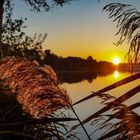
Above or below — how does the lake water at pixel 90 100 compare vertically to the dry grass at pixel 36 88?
below

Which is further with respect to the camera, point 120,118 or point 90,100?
point 90,100

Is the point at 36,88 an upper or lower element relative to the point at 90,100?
upper

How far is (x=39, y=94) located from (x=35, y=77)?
11 cm

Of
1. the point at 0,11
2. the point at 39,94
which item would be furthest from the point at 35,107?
the point at 0,11

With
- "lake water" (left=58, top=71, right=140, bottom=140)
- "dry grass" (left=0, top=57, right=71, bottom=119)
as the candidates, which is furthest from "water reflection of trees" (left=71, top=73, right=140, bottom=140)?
"dry grass" (left=0, top=57, right=71, bottom=119)

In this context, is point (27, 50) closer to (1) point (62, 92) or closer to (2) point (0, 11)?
(2) point (0, 11)

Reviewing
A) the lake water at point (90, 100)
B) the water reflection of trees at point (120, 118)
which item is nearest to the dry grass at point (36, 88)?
the lake water at point (90, 100)

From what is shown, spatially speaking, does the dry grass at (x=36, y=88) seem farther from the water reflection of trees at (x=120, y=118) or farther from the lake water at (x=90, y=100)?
the water reflection of trees at (x=120, y=118)

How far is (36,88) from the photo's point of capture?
311 centimetres

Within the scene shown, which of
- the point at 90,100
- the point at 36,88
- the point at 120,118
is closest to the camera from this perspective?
the point at 120,118

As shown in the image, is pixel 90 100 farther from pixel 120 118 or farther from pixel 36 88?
pixel 120 118

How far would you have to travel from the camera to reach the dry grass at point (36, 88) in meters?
3.01

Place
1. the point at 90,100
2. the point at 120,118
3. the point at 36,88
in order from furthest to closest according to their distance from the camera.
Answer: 1. the point at 90,100
2. the point at 36,88
3. the point at 120,118

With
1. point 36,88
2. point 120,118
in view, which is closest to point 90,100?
point 36,88
